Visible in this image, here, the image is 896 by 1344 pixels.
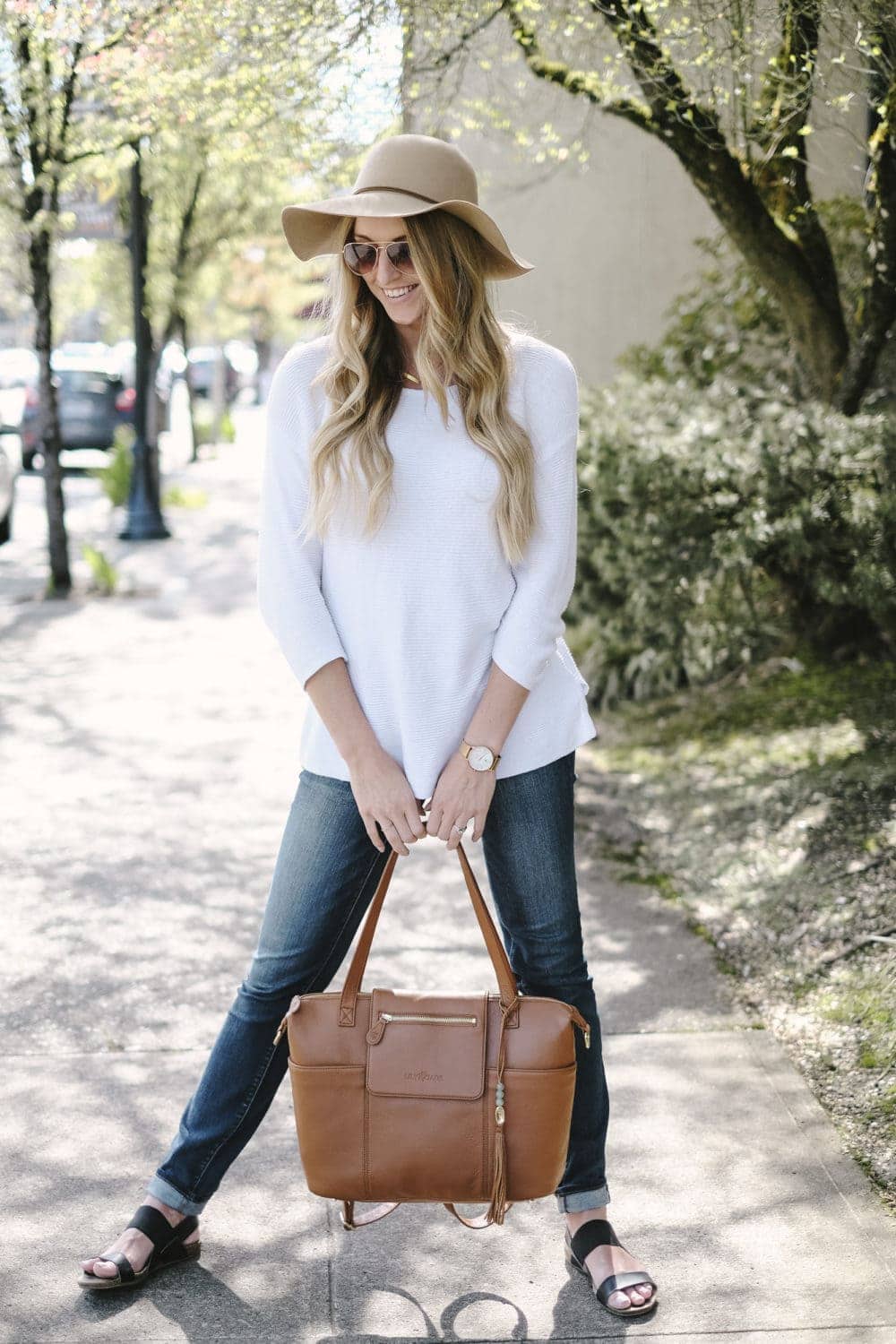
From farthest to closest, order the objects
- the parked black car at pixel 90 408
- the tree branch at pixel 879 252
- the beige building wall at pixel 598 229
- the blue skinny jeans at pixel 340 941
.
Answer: the parked black car at pixel 90 408 < the beige building wall at pixel 598 229 < the tree branch at pixel 879 252 < the blue skinny jeans at pixel 340 941

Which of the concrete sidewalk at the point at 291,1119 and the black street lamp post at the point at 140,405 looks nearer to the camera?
the concrete sidewalk at the point at 291,1119

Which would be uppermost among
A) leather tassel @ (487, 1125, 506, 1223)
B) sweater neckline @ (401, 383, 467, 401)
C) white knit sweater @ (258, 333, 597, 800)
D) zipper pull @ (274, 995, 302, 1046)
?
sweater neckline @ (401, 383, 467, 401)

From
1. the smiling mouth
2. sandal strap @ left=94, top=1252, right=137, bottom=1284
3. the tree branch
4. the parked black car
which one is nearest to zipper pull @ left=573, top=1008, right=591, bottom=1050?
sandal strap @ left=94, top=1252, right=137, bottom=1284

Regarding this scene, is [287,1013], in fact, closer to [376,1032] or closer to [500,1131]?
[376,1032]

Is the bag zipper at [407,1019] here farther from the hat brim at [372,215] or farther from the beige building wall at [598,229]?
the beige building wall at [598,229]

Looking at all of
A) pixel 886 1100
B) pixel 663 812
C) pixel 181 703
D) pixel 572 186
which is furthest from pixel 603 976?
pixel 572 186

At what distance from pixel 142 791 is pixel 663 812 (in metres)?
2.18

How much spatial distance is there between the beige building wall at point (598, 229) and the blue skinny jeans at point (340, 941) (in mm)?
5529

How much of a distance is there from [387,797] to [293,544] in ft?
1.58

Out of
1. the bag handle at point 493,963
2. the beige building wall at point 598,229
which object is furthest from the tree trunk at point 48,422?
the bag handle at point 493,963

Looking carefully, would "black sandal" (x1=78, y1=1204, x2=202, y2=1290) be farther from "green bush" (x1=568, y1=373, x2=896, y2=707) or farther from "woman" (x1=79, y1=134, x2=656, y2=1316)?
"green bush" (x1=568, y1=373, x2=896, y2=707)

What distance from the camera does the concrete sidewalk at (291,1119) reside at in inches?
111

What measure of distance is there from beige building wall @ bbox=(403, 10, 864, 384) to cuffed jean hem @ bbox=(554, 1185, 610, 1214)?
569 cm

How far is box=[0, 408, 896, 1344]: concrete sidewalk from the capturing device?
2.83 meters
